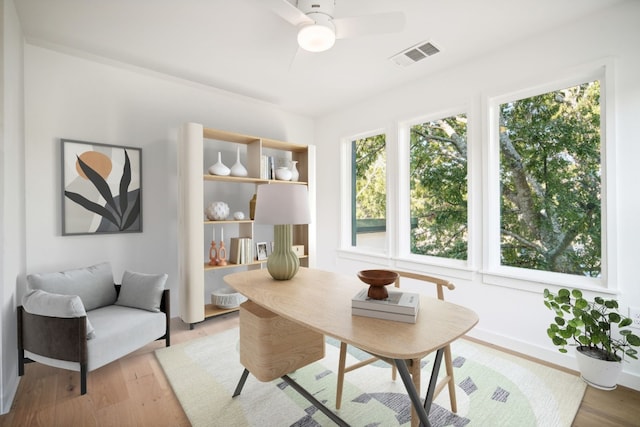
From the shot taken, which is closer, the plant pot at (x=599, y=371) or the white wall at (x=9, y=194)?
the white wall at (x=9, y=194)

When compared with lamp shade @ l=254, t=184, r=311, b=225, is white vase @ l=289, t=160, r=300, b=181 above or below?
above

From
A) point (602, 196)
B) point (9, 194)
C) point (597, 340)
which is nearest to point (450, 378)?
point (597, 340)

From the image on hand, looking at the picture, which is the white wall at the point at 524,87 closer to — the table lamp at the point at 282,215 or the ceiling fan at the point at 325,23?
the ceiling fan at the point at 325,23

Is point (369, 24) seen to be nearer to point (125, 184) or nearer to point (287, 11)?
point (287, 11)

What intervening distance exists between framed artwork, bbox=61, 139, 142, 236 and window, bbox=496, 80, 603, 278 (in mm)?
3571

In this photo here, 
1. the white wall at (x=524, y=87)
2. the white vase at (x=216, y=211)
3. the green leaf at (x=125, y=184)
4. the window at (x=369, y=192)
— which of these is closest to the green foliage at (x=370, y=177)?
the window at (x=369, y=192)

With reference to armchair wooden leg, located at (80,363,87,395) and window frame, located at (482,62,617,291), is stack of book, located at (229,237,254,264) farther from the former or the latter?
window frame, located at (482,62,617,291)

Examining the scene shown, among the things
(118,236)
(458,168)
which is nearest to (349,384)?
(458,168)

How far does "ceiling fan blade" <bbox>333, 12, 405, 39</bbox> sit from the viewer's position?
1.73 m

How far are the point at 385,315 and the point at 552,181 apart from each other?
2205 millimetres

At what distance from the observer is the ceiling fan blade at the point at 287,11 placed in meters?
1.63

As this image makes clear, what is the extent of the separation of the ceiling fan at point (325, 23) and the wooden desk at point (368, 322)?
151cm

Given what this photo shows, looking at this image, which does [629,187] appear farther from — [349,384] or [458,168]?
[349,384]

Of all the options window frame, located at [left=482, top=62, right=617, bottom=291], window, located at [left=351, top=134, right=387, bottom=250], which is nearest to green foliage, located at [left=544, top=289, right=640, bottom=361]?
window frame, located at [left=482, top=62, right=617, bottom=291]
